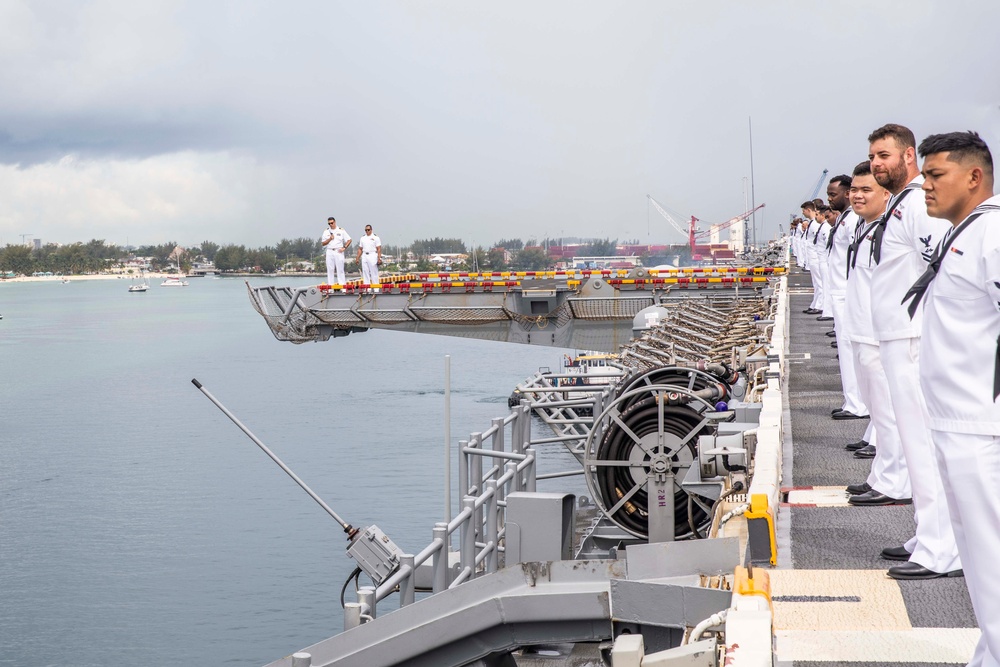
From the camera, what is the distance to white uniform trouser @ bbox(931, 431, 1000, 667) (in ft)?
13.6

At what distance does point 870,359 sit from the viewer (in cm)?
718

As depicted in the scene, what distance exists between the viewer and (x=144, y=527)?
48188 mm

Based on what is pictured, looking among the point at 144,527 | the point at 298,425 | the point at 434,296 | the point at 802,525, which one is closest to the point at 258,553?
the point at 144,527

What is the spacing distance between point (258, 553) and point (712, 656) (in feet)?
135

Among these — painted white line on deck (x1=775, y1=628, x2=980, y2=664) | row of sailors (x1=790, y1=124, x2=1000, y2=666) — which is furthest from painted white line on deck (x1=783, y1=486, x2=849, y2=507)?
painted white line on deck (x1=775, y1=628, x2=980, y2=664)

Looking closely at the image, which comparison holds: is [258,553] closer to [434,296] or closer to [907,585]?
[434,296]

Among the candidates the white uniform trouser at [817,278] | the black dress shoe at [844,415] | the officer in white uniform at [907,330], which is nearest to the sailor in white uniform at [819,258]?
the white uniform trouser at [817,278]

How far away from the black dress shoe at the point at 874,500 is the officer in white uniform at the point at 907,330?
1.23 m

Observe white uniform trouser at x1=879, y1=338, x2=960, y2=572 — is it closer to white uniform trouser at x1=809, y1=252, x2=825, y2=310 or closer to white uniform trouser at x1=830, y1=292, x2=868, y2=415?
white uniform trouser at x1=830, y1=292, x2=868, y2=415

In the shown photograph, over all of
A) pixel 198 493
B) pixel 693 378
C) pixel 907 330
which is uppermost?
pixel 907 330

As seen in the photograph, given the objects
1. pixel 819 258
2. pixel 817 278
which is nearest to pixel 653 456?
pixel 819 258

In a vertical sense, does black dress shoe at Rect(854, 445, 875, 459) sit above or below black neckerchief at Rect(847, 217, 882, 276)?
below

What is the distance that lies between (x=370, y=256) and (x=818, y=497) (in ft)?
96.1

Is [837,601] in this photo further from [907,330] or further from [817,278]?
[817,278]
